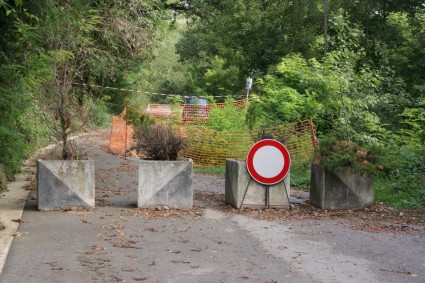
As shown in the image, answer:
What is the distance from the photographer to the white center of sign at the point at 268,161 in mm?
10445

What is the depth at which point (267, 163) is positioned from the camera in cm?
1046

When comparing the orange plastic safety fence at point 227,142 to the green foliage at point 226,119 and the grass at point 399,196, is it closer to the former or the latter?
the green foliage at point 226,119

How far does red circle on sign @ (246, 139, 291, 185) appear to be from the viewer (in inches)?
411

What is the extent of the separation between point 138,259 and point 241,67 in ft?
85.8

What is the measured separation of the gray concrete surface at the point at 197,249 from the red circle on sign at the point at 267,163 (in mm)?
813

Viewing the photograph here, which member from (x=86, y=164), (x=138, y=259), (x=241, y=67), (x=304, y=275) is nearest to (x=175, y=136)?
(x=86, y=164)

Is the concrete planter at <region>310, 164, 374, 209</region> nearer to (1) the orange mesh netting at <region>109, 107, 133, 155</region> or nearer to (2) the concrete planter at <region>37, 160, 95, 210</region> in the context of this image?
(2) the concrete planter at <region>37, 160, 95, 210</region>

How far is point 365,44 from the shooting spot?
88.9ft

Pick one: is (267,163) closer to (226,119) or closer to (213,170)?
(213,170)

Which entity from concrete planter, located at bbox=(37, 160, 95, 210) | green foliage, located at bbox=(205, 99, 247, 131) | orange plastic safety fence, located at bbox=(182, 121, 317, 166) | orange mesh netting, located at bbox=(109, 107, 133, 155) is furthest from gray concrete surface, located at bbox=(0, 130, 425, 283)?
orange mesh netting, located at bbox=(109, 107, 133, 155)

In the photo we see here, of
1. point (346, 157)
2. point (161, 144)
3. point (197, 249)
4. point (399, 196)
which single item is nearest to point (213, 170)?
point (399, 196)

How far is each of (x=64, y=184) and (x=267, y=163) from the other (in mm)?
3294

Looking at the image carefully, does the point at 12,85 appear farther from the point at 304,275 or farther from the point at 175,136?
the point at 304,275

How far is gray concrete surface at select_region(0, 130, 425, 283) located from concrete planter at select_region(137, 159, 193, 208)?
26 centimetres
